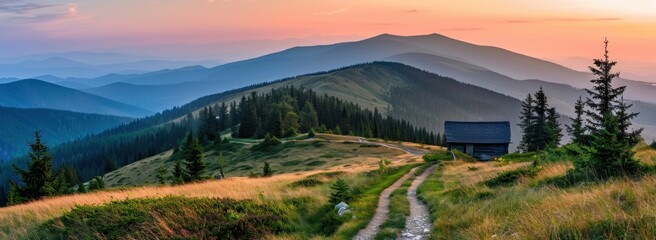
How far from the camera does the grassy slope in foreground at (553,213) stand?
308 inches

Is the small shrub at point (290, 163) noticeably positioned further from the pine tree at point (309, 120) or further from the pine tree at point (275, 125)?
the pine tree at point (309, 120)

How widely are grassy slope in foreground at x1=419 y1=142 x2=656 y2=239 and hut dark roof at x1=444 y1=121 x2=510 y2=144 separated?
57076 millimetres

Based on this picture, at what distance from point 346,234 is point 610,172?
9.16 metres

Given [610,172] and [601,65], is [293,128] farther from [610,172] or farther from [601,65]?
[610,172]

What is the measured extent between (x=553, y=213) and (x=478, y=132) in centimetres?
6545

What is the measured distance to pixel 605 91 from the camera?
1937 inches

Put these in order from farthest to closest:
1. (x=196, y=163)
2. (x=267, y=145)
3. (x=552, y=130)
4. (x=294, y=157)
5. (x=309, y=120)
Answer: (x=309, y=120), (x=267, y=145), (x=294, y=157), (x=552, y=130), (x=196, y=163)

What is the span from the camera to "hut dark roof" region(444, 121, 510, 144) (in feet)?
231

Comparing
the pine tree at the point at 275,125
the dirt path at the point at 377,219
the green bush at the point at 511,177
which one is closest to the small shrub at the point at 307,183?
the dirt path at the point at 377,219

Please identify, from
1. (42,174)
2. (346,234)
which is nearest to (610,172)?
(346,234)

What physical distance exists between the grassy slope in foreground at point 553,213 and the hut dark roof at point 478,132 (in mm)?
57076

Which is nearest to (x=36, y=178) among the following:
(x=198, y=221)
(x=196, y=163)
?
(x=196, y=163)

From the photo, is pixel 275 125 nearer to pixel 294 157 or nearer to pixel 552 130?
pixel 294 157

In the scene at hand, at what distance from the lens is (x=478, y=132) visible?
7181cm
